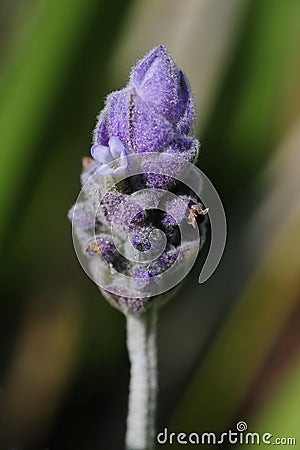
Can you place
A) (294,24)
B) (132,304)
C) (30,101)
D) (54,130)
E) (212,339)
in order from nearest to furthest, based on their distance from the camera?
(132,304), (30,101), (54,130), (212,339), (294,24)

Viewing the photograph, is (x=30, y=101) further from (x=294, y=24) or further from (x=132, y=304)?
(x=294, y=24)

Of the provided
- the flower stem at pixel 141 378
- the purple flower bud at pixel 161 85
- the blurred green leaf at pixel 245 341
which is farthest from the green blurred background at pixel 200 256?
the purple flower bud at pixel 161 85

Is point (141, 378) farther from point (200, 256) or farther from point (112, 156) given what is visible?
point (200, 256)

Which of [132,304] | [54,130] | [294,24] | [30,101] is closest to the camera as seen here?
[132,304]

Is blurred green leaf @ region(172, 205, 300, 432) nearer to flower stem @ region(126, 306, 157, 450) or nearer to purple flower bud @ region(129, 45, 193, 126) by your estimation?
flower stem @ region(126, 306, 157, 450)

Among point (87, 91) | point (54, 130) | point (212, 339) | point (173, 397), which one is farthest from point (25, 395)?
point (87, 91)

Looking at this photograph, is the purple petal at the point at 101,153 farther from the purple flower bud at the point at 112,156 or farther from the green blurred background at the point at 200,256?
the green blurred background at the point at 200,256
